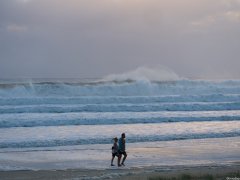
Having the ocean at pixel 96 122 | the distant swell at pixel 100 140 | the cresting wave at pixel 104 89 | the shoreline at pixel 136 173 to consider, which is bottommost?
the shoreline at pixel 136 173

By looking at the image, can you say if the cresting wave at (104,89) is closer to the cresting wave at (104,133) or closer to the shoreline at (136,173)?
the cresting wave at (104,133)

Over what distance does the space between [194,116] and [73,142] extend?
Result: 1171cm

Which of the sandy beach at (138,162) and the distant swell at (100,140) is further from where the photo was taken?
the distant swell at (100,140)

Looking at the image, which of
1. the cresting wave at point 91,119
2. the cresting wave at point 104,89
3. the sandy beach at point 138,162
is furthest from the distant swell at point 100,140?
the cresting wave at point 104,89

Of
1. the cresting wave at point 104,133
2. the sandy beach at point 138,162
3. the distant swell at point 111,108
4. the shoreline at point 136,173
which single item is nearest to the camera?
the shoreline at point 136,173

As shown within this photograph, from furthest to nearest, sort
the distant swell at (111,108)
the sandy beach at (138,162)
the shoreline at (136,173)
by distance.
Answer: the distant swell at (111,108) < the sandy beach at (138,162) < the shoreline at (136,173)

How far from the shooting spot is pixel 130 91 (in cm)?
4697

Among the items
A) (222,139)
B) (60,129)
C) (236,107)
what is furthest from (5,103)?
(222,139)

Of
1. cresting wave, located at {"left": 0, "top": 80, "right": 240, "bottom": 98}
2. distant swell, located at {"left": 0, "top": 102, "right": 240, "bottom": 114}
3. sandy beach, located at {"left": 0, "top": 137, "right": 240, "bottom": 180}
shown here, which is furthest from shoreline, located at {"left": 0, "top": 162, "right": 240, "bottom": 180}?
cresting wave, located at {"left": 0, "top": 80, "right": 240, "bottom": 98}

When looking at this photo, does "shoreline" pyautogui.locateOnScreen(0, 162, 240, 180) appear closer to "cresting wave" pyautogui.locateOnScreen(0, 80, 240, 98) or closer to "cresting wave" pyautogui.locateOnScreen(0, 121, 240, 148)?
"cresting wave" pyautogui.locateOnScreen(0, 121, 240, 148)

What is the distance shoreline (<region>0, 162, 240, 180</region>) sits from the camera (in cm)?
1177

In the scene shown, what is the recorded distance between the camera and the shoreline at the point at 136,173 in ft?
38.6

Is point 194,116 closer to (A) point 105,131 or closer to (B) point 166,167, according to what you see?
(A) point 105,131

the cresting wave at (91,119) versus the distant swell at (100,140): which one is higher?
the cresting wave at (91,119)
